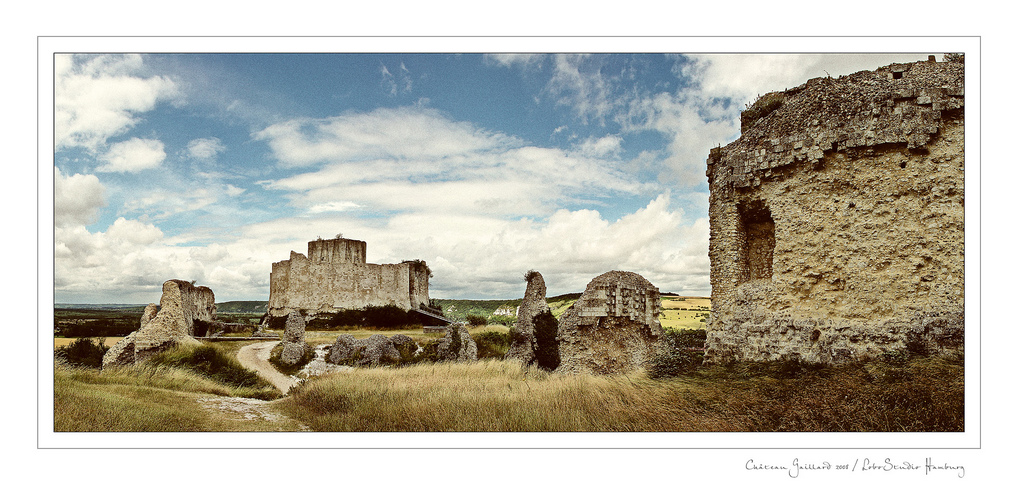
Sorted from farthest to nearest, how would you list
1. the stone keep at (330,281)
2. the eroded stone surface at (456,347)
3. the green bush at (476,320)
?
the stone keep at (330,281) < the green bush at (476,320) < the eroded stone surface at (456,347)


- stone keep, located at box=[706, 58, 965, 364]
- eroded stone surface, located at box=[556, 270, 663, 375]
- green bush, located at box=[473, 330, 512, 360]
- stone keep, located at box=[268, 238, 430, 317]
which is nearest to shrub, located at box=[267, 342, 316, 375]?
green bush, located at box=[473, 330, 512, 360]

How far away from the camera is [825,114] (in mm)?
7559

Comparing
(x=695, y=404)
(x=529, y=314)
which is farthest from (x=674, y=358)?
(x=529, y=314)

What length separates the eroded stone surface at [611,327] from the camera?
32.4 feet

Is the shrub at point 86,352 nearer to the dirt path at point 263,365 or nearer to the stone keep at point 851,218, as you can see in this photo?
the dirt path at point 263,365

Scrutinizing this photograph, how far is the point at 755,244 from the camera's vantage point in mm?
8891

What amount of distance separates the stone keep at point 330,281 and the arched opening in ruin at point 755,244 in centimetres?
2744

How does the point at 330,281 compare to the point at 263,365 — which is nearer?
the point at 263,365

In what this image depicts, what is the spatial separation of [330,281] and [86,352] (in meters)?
19.3

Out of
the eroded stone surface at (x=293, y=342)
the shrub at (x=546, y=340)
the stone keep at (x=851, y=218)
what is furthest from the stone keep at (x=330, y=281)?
the stone keep at (x=851, y=218)

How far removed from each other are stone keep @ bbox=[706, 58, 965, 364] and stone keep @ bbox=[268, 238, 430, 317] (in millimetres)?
27281

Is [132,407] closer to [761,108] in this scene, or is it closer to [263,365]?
[263,365]
